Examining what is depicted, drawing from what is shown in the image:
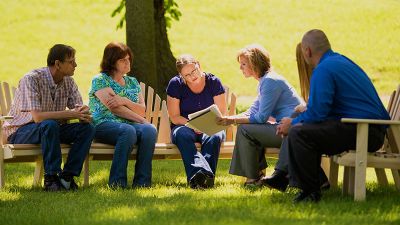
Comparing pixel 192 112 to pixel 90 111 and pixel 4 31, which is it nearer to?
pixel 90 111

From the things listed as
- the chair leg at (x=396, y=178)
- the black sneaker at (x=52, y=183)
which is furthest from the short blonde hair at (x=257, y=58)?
the black sneaker at (x=52, y=183)

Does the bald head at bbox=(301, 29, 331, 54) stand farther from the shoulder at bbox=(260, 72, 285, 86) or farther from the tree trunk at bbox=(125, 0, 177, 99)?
the tree trunk at bbox=(125, 0, 177, 99)

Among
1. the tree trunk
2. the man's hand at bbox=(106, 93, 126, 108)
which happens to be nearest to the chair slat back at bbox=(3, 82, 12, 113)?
the man's hand at bbox=(106, 93, 126, 108)

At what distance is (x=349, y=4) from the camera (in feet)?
121

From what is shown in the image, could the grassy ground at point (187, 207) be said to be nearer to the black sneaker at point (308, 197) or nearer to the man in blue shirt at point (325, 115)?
the black sneaker at point (308, 197)

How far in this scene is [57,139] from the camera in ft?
25.4

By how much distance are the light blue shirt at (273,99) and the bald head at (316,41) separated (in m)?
1.05

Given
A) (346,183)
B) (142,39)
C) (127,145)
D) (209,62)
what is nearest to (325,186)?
(346,183)

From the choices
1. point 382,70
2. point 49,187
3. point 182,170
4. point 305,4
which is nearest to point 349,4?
point 305,4

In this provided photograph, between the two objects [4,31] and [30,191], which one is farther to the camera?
[4,31]

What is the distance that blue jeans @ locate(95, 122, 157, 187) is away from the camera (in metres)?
7.94

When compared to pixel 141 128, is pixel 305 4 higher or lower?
higher

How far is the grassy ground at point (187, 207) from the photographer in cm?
583

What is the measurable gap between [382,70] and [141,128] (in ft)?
71.3
